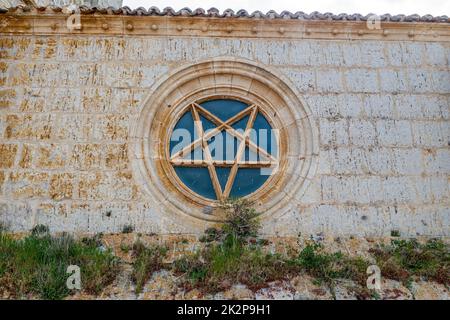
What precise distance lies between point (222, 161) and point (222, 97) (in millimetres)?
909

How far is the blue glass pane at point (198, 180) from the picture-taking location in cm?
532

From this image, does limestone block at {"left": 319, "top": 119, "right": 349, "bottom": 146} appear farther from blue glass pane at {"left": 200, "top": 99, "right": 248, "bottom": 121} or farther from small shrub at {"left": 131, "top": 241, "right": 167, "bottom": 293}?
small shrub at {"left": 131, "top": 241, "right": 167, "bottom": 293}

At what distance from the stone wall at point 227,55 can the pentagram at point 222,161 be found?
599 millimetres

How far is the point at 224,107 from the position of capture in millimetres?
5648

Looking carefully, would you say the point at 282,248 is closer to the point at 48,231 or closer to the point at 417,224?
the point at 417,224

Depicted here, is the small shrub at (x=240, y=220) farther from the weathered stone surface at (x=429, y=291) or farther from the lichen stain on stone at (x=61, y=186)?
the lichen stain on stone at (x=61, y=186)

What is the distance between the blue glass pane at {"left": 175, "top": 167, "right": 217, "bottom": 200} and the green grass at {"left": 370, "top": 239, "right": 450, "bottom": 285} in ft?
6.76

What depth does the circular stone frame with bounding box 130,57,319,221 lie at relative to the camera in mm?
5148

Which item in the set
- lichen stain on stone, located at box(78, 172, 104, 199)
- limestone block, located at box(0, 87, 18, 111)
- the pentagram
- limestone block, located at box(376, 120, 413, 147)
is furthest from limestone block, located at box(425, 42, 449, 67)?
limestone block, located at box(0, 87, 18, 111)

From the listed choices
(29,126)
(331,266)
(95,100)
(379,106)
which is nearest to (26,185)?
(29,126)

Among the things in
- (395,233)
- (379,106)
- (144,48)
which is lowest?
(395,233)

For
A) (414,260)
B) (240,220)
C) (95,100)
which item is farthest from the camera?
(95,100)

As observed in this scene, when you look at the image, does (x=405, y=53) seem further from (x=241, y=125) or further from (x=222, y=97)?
(x=222, y=97)

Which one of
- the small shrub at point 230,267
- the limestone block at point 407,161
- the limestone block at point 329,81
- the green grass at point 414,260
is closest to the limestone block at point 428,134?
the limestone block at point 407,161
